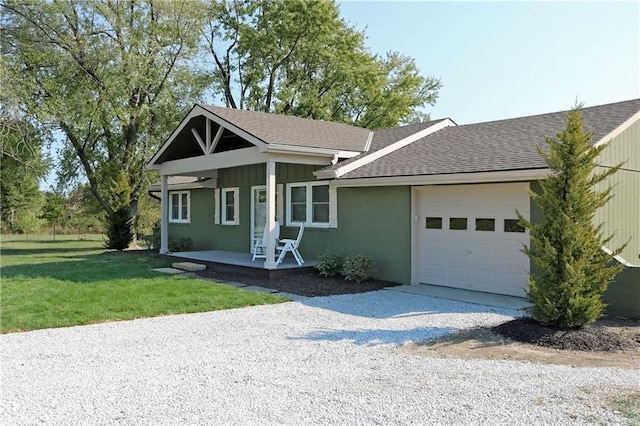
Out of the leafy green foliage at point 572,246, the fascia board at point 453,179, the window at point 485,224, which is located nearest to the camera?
the leafy green foliage at point 572,246

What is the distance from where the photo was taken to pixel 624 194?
32.2 feet

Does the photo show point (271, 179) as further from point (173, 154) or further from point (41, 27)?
point (41, 27)

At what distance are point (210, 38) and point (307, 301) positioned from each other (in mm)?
23684

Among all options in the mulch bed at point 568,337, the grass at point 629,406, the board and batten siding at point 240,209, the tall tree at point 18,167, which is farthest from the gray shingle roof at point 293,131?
the grass at point 629,406

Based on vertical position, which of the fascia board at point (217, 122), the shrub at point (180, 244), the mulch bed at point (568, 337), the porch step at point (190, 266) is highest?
the fascia board at point (217, 122)

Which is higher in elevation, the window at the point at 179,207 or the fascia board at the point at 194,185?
the fascia board at the point at 194,185

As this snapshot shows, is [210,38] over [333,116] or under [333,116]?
over

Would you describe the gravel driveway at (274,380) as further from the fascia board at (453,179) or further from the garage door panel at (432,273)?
the garage door panel at (432,273)

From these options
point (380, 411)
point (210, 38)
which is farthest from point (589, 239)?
point (210, 38)

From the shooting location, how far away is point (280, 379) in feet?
15.1

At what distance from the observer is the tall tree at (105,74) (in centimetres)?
2091

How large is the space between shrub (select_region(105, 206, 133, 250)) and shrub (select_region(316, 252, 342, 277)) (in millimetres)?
11034

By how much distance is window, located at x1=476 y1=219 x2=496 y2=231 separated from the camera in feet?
30.6

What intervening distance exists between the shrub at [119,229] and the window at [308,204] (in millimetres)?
9019
